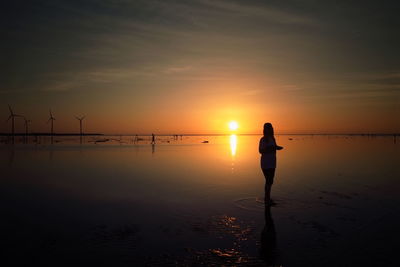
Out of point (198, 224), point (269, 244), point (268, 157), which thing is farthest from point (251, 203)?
point (269, 244)

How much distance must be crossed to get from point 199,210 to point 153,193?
3.94 m

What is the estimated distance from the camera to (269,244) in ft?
23.4

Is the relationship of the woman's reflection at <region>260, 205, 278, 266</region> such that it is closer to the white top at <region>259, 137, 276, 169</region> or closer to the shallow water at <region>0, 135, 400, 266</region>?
the shallow water at <region>0, 135, 400, 266</region>

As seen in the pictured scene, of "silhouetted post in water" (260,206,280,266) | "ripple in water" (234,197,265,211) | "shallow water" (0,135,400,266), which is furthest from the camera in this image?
"ripple in water" (234,197,265,211)

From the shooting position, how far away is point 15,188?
47.7ft

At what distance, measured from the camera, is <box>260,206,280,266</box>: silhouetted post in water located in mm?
6273

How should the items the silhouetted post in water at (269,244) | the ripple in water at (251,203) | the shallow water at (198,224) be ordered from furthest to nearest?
the ripple in water at (251,203)
the shallow water at (198,224)
the silhouetted post in water at (269,244)

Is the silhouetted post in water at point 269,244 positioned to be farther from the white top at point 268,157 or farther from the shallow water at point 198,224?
the white top at point 268,157

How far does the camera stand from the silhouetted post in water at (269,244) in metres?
A: 6.27

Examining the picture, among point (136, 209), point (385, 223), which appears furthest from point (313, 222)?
point (136, 209)

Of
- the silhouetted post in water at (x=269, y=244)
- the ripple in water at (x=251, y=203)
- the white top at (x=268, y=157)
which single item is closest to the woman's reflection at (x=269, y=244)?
the silhouetted post in water at (x=269, y=244)

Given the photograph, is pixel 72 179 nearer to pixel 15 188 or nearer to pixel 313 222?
pixel 15 188

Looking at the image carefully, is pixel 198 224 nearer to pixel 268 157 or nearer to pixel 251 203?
pixel 251 203

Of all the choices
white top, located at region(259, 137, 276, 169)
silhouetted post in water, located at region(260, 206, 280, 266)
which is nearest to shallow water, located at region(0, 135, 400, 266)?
silhouetted post in water, located at region(260, 206, 280, 266)
